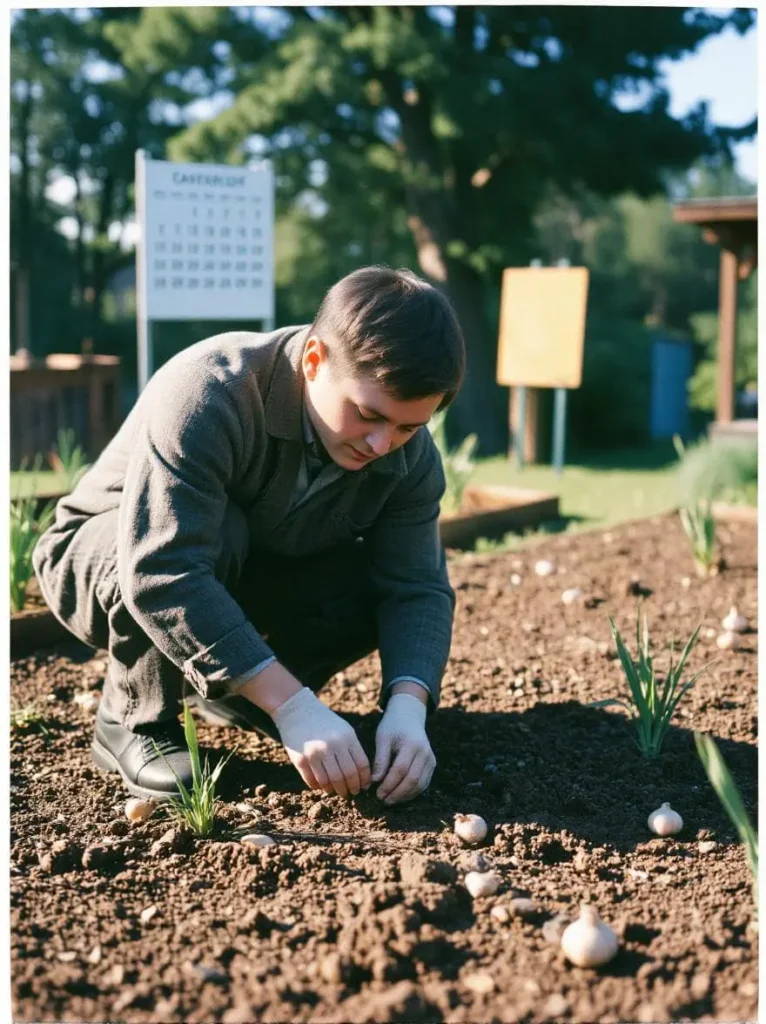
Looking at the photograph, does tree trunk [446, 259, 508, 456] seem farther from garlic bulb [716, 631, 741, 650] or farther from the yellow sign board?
garlic bulb [716, 631, 741, 650]

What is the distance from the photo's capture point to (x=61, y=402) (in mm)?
7852

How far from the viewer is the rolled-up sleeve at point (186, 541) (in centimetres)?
175

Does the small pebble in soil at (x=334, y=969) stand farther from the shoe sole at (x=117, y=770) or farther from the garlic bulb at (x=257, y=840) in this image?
the shoe sole at (x=117, y=770)

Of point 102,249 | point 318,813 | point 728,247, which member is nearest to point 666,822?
point 318,813

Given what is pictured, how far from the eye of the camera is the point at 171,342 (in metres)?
16.8

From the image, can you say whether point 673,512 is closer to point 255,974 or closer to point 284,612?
point 284,612

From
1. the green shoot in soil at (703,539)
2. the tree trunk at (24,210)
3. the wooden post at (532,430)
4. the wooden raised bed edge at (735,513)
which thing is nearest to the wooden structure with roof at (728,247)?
the wooden post at (532,430)

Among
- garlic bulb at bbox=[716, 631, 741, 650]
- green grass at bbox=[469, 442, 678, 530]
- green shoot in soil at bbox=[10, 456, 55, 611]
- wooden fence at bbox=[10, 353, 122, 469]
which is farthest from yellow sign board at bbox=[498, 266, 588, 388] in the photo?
green shoot in soil at bbox=[10, 456, 55, 611]

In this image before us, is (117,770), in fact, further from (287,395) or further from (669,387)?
(669,387)

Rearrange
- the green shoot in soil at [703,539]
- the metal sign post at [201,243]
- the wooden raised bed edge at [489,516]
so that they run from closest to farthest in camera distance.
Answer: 1. the green shoot in soil at [703,539]
2. the wooden raised bed edge at [489,516]
3. the metal sign post at [201,243]

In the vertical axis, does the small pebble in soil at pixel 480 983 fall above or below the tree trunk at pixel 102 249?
below

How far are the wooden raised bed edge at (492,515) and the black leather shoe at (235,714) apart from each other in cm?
212

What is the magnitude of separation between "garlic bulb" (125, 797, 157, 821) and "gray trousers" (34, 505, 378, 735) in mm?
180

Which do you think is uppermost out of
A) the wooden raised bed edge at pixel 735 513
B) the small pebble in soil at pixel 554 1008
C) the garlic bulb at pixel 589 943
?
the wooden raised bed edge at pixel 735 513
